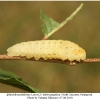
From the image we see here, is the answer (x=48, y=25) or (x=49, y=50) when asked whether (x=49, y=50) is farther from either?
(x=48, y=25)

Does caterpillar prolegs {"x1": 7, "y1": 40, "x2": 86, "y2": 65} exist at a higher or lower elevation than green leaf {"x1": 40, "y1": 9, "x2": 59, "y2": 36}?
lower

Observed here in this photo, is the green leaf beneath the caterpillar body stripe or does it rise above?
above

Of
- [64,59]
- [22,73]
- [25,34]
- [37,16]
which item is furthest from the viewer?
[37,16]

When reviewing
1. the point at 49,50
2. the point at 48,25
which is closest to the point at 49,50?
the point at 49,50

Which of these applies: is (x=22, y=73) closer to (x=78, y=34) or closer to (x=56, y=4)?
(x=78, y=34)

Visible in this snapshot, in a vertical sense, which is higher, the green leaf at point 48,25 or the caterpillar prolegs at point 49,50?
the green leaf at point 48,25

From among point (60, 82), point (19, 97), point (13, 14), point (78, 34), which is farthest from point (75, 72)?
point (19, 97)
